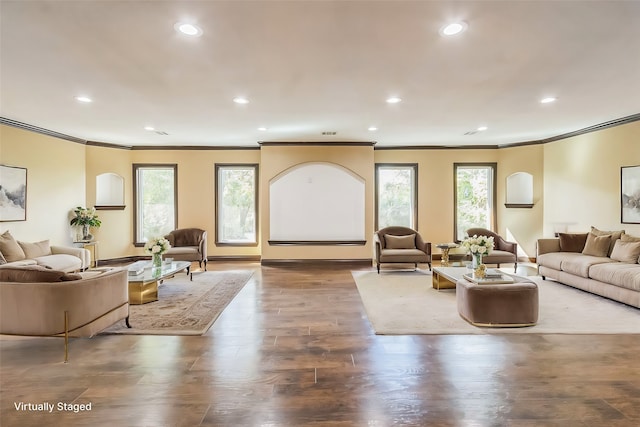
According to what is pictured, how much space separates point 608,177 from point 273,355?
6.70 m

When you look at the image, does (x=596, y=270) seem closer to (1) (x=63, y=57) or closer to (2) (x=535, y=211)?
(2) (x=535, y=211)

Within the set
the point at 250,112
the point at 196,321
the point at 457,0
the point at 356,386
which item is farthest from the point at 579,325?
the point at 250,112

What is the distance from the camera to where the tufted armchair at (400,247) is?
687 centimetres

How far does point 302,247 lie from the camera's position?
8062mm

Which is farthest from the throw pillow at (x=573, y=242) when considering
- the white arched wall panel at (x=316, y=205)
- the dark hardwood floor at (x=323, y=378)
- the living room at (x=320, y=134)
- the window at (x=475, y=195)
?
the white arched wall panel at (x=316, y=205)

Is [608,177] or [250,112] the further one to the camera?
[608,177]

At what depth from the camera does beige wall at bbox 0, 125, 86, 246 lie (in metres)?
5.97

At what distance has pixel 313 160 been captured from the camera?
8.01m

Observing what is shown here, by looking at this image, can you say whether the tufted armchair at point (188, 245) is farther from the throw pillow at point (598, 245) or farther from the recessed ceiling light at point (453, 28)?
the throw pillow at point (598, 245)

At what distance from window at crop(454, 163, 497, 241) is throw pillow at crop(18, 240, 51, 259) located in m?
8.71

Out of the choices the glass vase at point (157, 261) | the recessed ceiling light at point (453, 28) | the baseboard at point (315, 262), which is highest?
the recessed ceiling light at point (453, 28)

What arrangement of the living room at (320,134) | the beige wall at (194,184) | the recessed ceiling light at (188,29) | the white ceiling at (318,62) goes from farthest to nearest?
the beige wall at (194,184), the recessed ceiling light at (188,29), the white ceiling at (318,62), the living room at (320,134)

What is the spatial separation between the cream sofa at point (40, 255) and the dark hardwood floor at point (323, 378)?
241cm

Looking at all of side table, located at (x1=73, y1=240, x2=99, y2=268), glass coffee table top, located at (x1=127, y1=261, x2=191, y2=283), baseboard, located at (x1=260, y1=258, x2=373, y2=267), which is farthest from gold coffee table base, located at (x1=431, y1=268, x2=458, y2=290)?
side table, located at (x1=73, y1=240, x2=99, y2=268)
